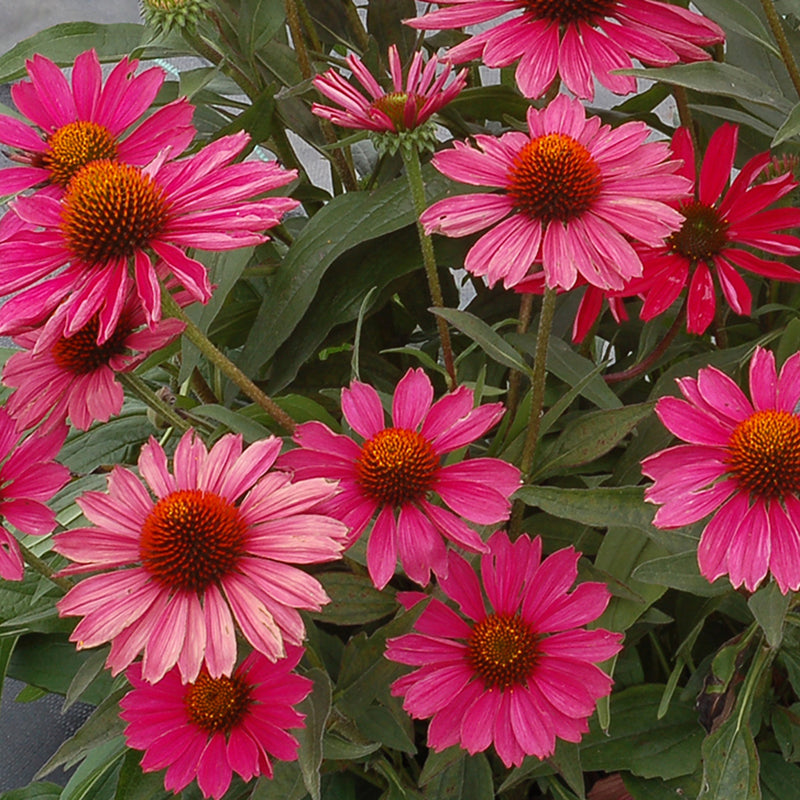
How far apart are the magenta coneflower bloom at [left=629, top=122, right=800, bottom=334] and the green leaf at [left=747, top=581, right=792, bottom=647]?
0.11 meters

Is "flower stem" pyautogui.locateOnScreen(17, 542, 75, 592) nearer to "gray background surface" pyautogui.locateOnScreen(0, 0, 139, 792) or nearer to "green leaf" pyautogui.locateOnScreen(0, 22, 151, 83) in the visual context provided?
"green leaf" pyautogui.locateOnScreen(0, 22, 151, 83)

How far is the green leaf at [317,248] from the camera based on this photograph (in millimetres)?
518

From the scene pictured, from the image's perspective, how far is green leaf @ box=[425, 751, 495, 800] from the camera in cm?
48

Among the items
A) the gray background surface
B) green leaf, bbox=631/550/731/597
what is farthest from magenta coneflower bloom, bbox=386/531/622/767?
the gray background surface

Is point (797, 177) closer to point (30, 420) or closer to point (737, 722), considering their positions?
point (737, 722)

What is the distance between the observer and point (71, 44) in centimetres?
56

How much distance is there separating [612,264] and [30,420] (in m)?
0.21

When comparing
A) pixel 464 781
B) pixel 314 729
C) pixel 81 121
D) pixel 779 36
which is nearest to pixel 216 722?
pixel 314 729

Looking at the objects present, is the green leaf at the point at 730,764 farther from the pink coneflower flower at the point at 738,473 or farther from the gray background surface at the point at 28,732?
the gray background surface at the point at 28,732

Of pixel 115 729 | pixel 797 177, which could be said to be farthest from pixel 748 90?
pixel 115 729

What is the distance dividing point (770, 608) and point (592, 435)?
110 millimetres

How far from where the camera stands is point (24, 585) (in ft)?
1.70

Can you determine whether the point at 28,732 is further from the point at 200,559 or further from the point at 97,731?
the point at 200,559

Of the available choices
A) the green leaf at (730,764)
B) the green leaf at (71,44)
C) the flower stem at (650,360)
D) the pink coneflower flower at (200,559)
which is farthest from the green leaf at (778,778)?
the green leaf at (71,44)
